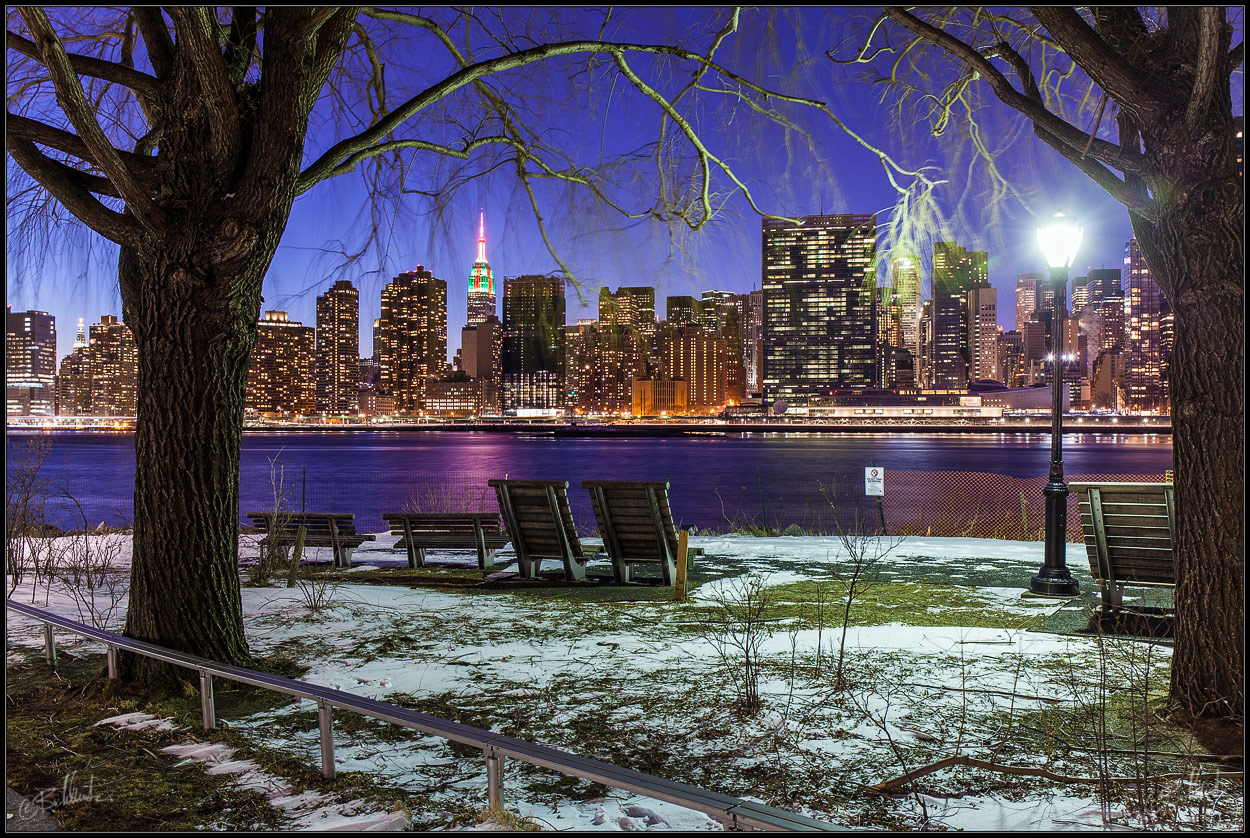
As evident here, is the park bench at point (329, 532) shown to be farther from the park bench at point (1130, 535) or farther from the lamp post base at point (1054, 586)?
the park bench at point (1130, 535)

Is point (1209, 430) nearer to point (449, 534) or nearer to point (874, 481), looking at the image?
point (449, 534)

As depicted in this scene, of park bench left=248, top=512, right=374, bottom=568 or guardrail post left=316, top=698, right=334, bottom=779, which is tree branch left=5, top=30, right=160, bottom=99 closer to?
guardrail post left=316, top=698, right=334, bottom=779

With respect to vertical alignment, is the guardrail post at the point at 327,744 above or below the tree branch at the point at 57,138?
below

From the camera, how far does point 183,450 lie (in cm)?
502

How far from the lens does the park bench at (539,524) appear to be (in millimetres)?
8148

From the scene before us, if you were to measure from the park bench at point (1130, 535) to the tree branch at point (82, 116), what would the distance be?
6881 millimetres

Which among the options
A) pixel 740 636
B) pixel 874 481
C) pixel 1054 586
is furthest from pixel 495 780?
pixel 874 481

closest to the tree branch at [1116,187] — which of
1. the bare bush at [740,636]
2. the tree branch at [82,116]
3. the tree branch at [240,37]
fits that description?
the bare bush at [740,636]

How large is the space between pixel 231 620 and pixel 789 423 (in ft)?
532

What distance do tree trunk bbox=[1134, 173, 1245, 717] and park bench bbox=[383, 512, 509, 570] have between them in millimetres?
7261

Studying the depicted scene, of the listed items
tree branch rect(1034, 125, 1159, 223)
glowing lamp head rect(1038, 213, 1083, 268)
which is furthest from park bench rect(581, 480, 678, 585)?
glowing lamp head rect(1038, 213, 1083, 268)

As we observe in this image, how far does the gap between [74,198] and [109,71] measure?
2.92 ft

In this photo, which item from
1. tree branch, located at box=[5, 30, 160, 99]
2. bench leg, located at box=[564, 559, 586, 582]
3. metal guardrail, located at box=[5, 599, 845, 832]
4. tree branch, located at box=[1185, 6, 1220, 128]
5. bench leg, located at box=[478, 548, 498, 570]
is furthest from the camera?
bench leg, located at box=[478, 548, 498, 570]

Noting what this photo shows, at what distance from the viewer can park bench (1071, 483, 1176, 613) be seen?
6238 mm
